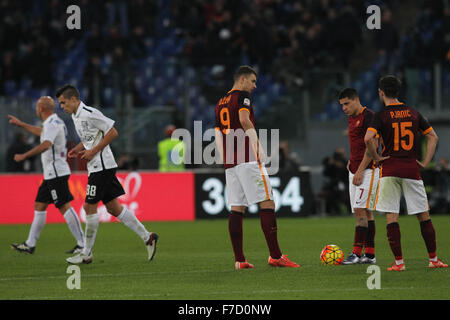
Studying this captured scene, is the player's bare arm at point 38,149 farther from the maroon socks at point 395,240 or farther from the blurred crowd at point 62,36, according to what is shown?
the blurred crowd at point 62,36

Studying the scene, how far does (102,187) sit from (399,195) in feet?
11.9

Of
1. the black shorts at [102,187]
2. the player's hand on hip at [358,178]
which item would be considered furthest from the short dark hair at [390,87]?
the black shorts at [102,187]

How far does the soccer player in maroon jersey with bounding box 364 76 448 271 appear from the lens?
8938 mm

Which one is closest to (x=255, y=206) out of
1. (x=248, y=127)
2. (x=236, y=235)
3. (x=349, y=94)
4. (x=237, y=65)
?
(x=237, y=65)

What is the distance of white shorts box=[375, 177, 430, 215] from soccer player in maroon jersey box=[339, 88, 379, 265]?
0.87 metres

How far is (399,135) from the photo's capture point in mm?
8984

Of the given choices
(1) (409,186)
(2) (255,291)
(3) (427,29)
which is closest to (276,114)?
(3) (427,29)

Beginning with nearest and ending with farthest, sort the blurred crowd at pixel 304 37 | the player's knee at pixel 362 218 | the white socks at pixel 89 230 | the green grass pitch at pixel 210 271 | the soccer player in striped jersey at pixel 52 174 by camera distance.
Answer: the green grass pitch at pixel 210 271, the player's knee at pixel 362 218, the white socks at pixel 89 230, the soccer player in striped jersey at pixel 52 174, the blurred crowd at pixel 304 37

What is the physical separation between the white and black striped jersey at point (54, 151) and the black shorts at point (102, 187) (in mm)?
1601

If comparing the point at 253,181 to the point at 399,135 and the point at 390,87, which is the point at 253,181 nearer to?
the point at 399,135

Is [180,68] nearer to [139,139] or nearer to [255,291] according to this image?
[139,139]

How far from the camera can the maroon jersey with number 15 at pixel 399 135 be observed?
8953mm

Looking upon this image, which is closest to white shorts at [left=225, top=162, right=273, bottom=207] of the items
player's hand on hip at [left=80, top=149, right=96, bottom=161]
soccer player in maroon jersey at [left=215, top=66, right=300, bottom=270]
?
soccer player in maroon jersey at [left=215, top=66, right=300, bottom=270]

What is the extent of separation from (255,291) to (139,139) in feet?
45.1
